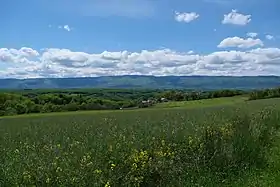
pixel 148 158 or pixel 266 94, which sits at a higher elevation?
pixel 148 158

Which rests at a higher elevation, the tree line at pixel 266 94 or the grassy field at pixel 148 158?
the grassy field at pixel 148 158

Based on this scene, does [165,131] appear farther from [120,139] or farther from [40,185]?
[40,185]

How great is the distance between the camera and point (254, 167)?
1316 centimetres

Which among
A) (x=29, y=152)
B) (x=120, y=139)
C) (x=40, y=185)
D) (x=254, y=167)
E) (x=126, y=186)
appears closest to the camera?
(x=40, y=185)

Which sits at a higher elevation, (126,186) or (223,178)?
(126,186)

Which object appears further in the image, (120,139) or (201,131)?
(201,131)

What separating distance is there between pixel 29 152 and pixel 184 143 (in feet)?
15.3

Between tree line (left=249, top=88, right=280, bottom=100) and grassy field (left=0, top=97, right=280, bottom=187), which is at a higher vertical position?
grassy field (left=0, top=97, right=280, bottom=187)

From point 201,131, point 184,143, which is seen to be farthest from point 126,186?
point 201,131

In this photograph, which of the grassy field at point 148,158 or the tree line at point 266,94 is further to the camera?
the tree line at point 266,94

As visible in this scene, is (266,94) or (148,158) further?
(266,94)

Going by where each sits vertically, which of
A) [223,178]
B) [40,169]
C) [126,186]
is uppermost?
[40,169]

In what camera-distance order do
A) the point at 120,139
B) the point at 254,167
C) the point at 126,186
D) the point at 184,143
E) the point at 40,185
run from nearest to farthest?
the point at 40,185, the point at 126,186, the point at 120,139, the point at 184,143, the point at 254,167

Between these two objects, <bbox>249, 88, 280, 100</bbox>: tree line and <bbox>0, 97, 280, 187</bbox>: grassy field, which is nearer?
<bbox>0, 97, 280, 187</bbox>: grassy field
